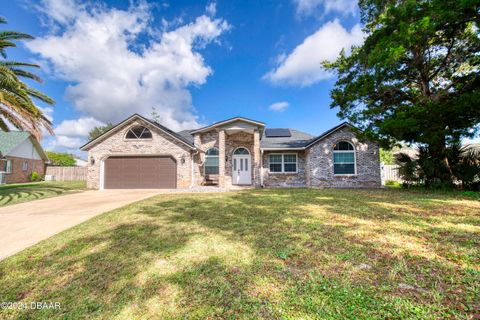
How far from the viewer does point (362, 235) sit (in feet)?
11.9

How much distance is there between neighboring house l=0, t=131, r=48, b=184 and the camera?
18.8 metres

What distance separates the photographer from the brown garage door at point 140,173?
1317 centimetres

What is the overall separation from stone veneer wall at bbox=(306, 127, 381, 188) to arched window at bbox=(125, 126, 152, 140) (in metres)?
11.4

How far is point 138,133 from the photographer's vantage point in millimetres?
13648

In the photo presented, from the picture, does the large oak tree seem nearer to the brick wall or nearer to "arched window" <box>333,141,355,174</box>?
"arched window" <box>333,141,355,174</box>

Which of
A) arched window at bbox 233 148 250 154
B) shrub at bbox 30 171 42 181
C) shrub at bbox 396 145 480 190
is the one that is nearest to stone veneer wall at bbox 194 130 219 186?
arched window at bbox 233 148 250 154

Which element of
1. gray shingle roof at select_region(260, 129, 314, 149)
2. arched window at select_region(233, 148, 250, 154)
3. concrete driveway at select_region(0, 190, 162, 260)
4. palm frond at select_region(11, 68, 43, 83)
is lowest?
concrete driveway at select_region(0, 190, 162, 260)

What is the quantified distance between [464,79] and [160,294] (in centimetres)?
1545

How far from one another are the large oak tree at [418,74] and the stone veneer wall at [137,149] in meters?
11.1

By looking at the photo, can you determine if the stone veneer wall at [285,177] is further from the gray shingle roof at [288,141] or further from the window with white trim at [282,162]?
the gray shingle roof at [288,141]

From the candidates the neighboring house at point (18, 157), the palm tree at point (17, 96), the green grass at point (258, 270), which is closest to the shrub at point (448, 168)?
the green grass at point (258, 270)

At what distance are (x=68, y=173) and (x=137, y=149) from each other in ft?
55.3

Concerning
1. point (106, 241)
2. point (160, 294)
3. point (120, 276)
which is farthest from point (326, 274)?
point (106, 241)

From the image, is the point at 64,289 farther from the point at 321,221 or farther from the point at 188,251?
the point at 321,221
